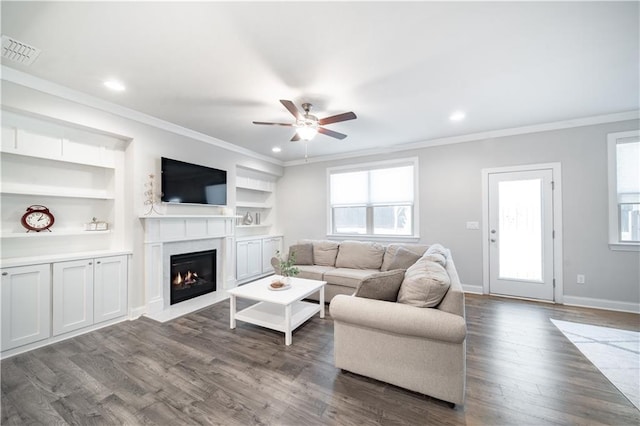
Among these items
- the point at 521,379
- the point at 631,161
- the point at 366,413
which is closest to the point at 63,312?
the point at 366,413

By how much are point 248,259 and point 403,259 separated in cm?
313

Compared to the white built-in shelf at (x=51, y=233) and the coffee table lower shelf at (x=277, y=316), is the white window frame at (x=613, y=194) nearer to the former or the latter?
the coffee table lower shelf at (x=277, y=316)

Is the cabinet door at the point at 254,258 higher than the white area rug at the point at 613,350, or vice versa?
the cabinet door at the point at 254,258

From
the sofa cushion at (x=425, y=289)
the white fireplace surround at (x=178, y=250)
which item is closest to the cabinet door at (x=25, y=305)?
the white fireplace surround at (x=178, y=250)

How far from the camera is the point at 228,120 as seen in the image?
354 cm

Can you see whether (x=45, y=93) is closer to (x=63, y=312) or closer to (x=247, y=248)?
(x=63, y=312)

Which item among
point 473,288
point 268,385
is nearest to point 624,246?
point 473,288

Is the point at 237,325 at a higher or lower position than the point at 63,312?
lower

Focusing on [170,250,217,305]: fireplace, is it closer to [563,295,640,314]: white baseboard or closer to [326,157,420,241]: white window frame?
[326,157,420,241]: white window frame

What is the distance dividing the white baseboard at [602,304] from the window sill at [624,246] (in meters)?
0.73

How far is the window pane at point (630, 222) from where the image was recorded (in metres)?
3.32

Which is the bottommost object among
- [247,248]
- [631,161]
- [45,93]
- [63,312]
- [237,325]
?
[237,325]

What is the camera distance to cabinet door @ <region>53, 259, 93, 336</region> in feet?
8.59

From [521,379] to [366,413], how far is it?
138 cm
